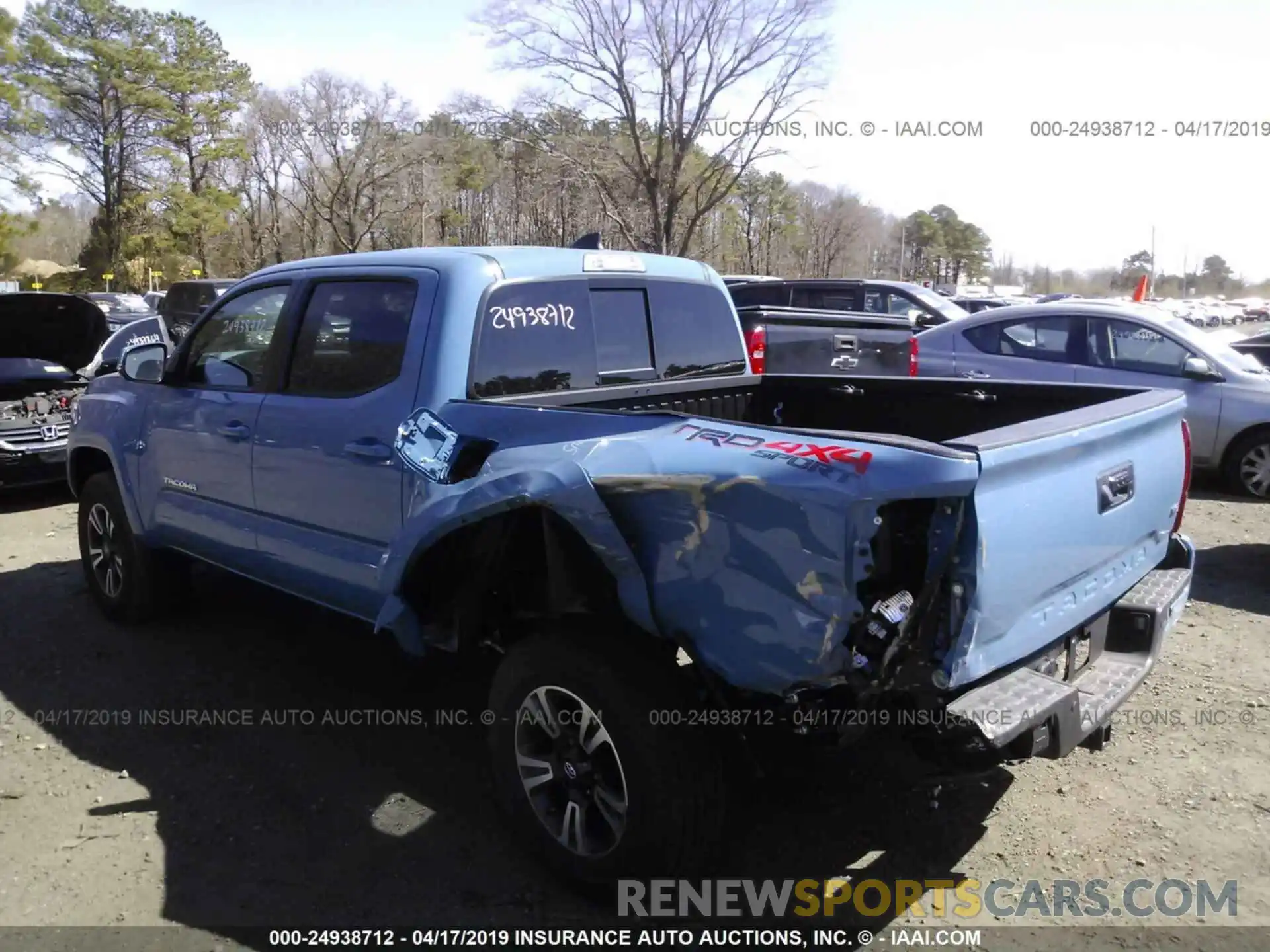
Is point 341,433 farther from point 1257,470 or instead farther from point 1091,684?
point 1257,470

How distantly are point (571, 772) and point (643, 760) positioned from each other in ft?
1.30

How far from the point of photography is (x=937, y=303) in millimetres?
14000

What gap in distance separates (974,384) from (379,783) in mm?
2854

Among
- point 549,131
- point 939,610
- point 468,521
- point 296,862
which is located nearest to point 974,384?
point 939,610

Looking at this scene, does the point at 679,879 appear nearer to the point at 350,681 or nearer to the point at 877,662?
the point at 877,662

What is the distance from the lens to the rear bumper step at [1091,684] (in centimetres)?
254

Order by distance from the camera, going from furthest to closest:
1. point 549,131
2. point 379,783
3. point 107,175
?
1. point 107,175
2. point 549,131
3. point 379,783

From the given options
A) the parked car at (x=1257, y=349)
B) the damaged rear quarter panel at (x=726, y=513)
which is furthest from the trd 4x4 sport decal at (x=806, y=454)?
the parked car at (x=1257, y=349)

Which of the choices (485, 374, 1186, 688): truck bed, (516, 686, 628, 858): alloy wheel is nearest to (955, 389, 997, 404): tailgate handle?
(485, 374, 1186, 688): truck bed

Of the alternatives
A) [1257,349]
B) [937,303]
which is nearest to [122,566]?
[1257,349]

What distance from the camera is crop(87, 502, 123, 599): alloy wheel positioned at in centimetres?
554

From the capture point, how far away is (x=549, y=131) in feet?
90.8

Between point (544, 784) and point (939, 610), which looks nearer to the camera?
point (939, 610)

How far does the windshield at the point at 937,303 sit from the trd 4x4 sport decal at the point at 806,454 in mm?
11671
